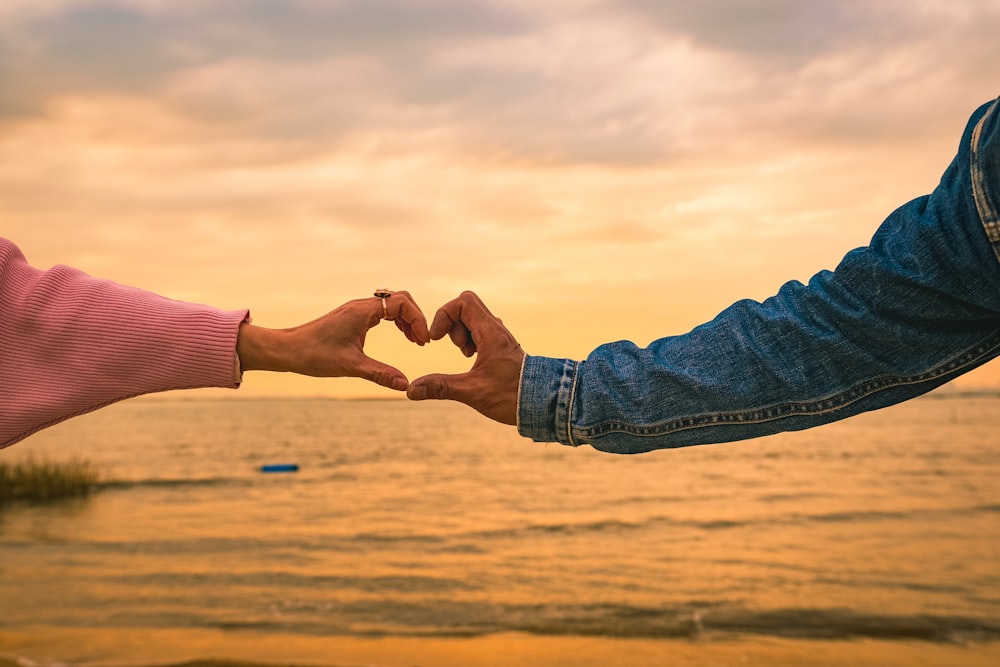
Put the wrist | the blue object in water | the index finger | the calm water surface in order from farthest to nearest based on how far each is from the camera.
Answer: the blue object in water
the calm water surface
the index finger
the wrist

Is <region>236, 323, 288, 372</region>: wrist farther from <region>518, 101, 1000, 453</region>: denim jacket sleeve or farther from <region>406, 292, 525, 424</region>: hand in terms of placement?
<region>518, 101, 1000, 453</region>: denim jacket sleeve

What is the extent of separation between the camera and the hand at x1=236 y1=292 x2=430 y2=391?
2.04 m

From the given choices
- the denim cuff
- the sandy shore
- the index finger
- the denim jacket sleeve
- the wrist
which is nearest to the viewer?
the denim jacket sleeve

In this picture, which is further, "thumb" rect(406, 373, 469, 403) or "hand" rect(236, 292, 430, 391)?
"thumb" rect(406, 373, 469, 403)

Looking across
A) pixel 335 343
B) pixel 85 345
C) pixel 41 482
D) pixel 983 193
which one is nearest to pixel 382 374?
pixel 335 343

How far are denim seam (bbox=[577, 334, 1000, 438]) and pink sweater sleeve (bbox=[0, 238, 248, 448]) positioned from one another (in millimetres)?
947

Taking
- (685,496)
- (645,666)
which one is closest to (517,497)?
(685,496)

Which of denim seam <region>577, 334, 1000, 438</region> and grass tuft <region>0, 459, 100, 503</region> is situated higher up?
denim seam <region>577, 334, 1000, 438</region>

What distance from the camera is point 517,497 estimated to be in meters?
20.9

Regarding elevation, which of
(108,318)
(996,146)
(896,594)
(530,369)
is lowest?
(896,594)

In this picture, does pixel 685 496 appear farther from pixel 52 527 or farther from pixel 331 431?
pixel 331 431

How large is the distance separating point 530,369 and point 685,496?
19733 millimetres

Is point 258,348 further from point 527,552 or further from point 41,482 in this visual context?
point 41,482

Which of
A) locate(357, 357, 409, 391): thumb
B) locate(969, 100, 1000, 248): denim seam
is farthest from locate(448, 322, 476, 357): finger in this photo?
locate(969, 100, 1000, 248): denim seam
